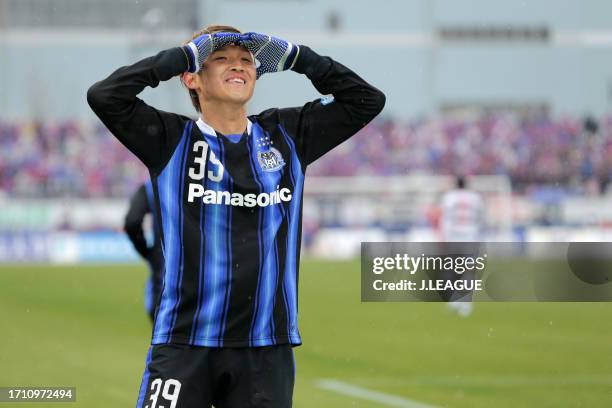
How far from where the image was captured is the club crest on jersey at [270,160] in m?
4.04

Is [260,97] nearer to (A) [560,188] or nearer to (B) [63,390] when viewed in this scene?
(A) [560,188]

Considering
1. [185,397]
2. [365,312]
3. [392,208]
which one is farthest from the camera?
[392,208]

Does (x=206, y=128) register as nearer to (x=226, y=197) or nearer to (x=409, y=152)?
(x=226, y=197)

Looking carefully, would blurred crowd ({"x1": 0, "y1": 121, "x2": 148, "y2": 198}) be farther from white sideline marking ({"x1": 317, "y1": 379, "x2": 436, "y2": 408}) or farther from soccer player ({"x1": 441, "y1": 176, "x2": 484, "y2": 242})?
white sideline marking ({"x1": 317, "y1": 379, "x2": 436, "y2": 408})

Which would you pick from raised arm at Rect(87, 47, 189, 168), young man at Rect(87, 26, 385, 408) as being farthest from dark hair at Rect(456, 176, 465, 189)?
raised arm at Rect(87, 47, 189, 168)

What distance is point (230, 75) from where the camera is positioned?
13.4ft

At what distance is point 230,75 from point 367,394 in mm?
5218

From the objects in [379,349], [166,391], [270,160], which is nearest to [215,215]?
[270,160]

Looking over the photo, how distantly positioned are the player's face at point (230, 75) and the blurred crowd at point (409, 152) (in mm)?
29404

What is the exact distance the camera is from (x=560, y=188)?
1320 inches

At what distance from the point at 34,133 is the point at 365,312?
22.5 m

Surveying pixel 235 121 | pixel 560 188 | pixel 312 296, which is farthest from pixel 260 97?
pixel 235 121
